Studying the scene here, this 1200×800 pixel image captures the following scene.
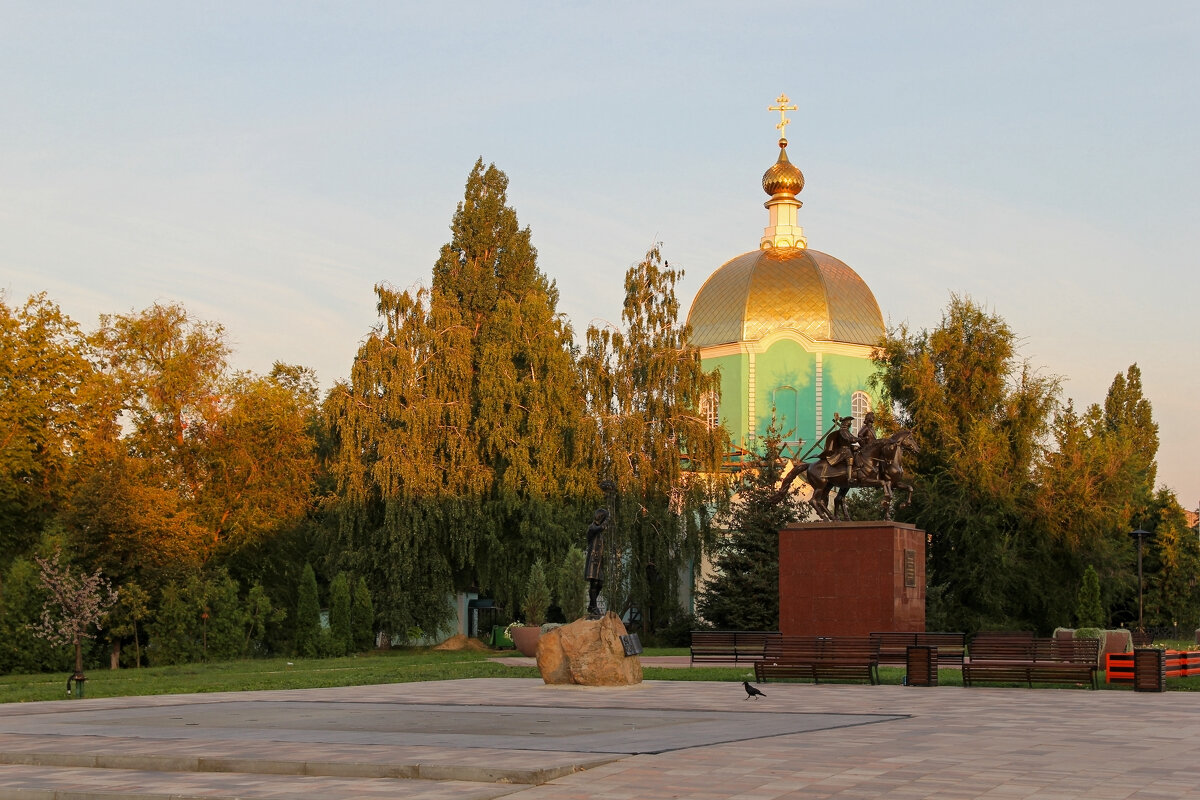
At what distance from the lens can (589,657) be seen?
1778cm

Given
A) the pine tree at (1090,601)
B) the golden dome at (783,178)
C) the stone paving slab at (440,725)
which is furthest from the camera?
the golden dome at (783,178)

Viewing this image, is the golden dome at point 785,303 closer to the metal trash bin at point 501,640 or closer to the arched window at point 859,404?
the arched window at point 859,404

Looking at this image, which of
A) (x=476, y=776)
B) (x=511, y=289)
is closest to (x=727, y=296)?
(x=511, y=289)

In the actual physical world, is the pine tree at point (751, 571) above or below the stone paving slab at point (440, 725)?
above

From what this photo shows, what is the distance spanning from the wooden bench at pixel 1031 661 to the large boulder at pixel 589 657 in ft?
15.4

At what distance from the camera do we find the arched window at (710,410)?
128 ft

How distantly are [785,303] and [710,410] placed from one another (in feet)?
20.4

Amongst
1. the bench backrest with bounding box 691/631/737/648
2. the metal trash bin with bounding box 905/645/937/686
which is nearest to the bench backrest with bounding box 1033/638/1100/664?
the metal trash bin with bounding box 905/645/937/686

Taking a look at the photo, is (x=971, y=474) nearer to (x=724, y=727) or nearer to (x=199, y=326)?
(x=199, y=326)

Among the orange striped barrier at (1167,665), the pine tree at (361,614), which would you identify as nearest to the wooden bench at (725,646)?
the orange striped barrier at (1167,665)

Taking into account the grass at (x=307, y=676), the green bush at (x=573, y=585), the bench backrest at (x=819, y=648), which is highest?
the green bush at (x=573, y=585)

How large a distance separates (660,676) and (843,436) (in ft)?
19.3

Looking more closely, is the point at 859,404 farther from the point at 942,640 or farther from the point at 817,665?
the point at 817,665

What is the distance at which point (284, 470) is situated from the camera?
125 feet
